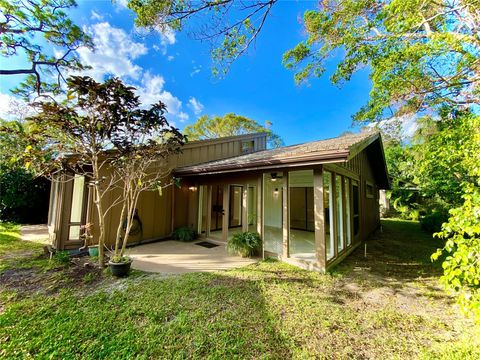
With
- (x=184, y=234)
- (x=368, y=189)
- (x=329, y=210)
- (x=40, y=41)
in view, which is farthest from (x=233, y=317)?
(x=40, y=41)

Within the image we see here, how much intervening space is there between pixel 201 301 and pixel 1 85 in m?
11.9

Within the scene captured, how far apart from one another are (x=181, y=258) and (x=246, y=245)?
185cm

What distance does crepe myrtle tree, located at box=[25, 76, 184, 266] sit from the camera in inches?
168

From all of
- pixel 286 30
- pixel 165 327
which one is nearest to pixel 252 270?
pixel 165 327

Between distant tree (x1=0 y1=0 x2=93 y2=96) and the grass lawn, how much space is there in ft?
25.4

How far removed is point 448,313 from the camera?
340cm

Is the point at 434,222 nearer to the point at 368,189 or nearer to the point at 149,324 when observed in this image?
the point at 368,189

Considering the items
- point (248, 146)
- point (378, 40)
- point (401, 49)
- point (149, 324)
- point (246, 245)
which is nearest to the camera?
point (149, 324)

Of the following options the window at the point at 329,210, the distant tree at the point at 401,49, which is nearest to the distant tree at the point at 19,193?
the window at the point at 329,210

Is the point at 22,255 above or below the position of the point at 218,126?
below

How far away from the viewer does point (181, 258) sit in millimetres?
5988

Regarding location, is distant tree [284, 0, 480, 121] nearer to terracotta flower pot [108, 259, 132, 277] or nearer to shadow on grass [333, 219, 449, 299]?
shadow on grass [333, 219, 449, 299]

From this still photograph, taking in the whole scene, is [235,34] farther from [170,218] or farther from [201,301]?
[170,218]

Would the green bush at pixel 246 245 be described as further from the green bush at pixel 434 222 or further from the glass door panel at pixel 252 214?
the green bush at pixel 434 222
